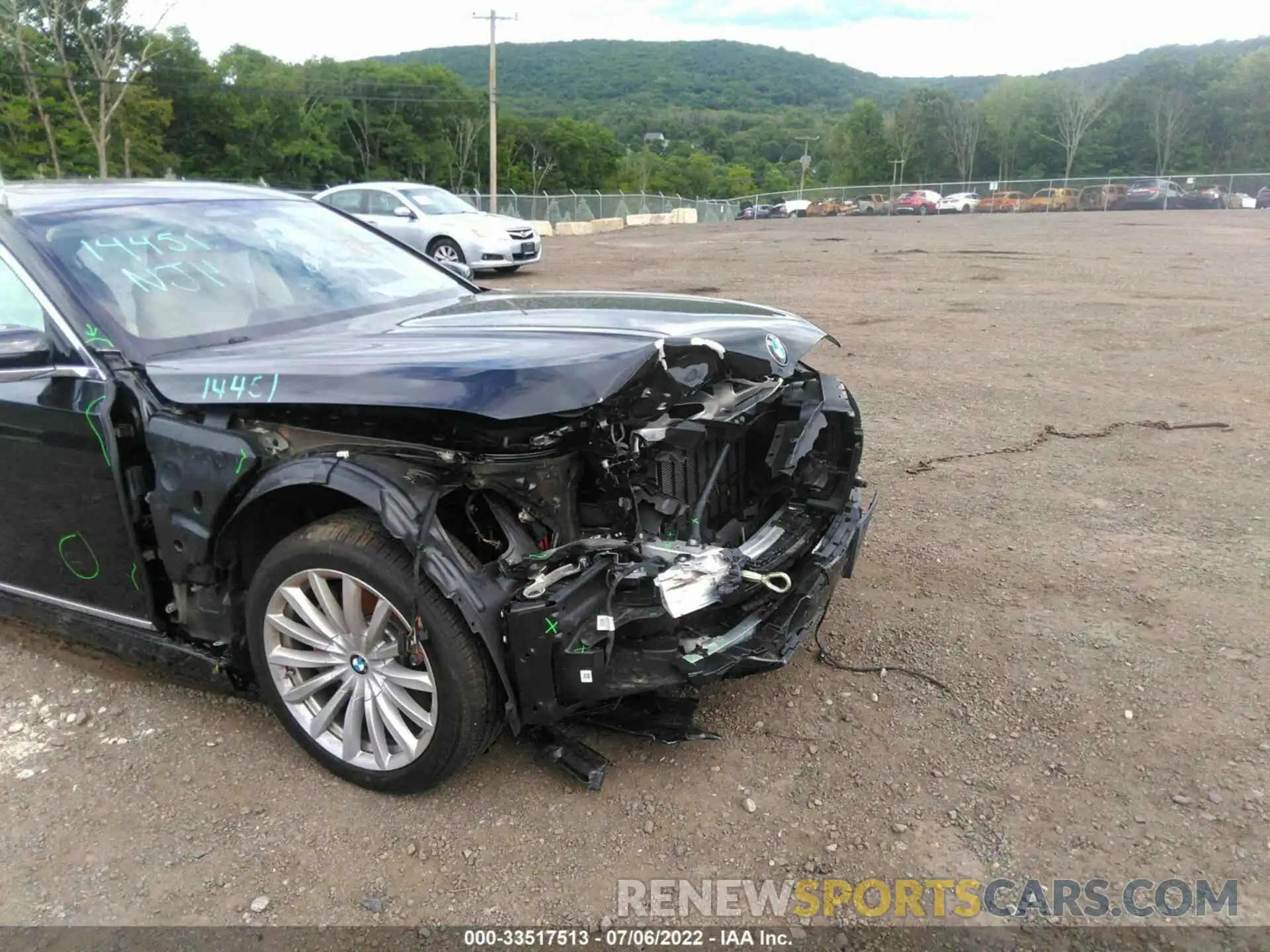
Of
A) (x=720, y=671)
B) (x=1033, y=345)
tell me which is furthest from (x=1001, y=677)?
(x=1033, y=345)

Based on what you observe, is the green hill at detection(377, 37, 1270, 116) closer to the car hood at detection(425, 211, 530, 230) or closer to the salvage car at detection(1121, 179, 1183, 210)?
the salvage car at detection(1121, 179, 1183, 210)

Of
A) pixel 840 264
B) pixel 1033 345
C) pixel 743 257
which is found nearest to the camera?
pixel 1033 345

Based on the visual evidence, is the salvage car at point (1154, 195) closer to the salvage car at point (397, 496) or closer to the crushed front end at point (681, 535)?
the crushed front end at point (681, 535)

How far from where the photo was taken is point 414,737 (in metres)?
2.66

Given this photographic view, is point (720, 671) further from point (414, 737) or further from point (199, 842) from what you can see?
point (199, 842)

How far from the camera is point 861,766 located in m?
2.87

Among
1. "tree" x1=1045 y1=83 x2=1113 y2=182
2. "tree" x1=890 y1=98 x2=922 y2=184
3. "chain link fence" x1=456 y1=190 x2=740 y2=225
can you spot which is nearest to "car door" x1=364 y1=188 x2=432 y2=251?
"chain link fence" x1=456 y1=190 x2=740 y2=225

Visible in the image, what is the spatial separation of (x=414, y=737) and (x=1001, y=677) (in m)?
2.13

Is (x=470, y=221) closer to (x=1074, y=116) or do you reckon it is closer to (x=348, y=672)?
(x=348, y=672)

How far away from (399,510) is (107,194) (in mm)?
2130

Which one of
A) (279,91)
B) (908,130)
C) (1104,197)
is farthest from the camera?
(908,130)

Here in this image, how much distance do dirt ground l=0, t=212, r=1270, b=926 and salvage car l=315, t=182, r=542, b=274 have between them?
37.2 ft

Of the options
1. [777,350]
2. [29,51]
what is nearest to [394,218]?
[777,350]

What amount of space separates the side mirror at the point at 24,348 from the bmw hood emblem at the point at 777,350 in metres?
2.36
